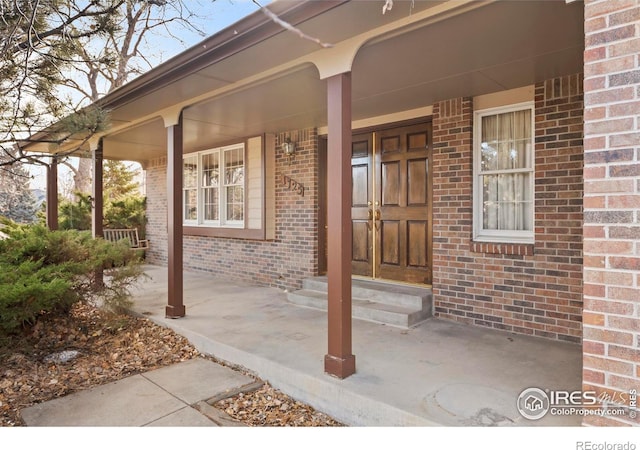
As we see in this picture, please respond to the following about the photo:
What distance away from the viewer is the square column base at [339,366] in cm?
283

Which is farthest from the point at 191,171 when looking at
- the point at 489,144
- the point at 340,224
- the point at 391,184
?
the point at 340,224

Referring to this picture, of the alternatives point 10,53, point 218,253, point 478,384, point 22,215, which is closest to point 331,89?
point 478,384

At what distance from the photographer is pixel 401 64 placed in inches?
132

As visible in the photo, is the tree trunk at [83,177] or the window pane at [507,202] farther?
the tree trunk at [83,177]

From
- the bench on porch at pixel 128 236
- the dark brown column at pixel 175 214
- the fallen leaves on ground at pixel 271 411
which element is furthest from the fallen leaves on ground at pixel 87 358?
the bench on porch at pixel 128 236

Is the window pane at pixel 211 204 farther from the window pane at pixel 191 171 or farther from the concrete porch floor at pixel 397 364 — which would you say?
the concrete porch floor at pixel 397 364

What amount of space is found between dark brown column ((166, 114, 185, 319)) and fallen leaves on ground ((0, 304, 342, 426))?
46 cm

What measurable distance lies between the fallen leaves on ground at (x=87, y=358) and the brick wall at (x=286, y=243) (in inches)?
84.1

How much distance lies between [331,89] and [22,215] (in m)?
18.3

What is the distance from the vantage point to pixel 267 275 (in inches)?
251

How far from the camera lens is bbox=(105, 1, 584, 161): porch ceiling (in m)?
2.59

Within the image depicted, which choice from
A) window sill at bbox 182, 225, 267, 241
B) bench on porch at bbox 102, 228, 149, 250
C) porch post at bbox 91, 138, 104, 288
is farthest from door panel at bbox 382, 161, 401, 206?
bench on porch at bbox 102, 228, 149, 250

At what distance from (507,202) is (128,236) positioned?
7.96 meters

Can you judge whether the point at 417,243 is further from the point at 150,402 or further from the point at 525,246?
the point at 150,402
